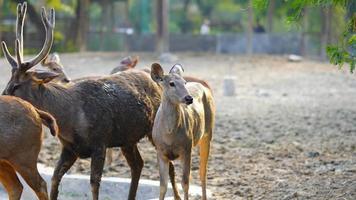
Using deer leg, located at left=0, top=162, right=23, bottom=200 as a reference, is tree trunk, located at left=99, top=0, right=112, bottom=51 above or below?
below

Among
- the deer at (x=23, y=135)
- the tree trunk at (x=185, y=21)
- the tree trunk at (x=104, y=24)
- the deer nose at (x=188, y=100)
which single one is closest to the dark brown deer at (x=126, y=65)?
the deer nose at (x=188, y=100)

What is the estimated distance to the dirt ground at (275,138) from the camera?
31.1ft

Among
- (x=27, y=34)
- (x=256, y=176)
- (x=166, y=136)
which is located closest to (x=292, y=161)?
(x=256, y=176)

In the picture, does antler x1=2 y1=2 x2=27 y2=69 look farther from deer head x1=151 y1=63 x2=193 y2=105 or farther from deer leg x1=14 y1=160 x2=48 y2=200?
deer head x1=151 y1=63 x2=193 y2=105

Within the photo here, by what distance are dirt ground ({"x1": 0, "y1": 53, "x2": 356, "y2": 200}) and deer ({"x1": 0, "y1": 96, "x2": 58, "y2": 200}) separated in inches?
92.8

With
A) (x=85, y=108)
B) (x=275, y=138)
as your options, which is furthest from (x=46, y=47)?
(x=275, y=138)

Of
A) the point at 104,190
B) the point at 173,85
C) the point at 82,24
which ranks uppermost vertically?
the point at 173,85

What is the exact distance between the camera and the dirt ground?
9480 millimetres

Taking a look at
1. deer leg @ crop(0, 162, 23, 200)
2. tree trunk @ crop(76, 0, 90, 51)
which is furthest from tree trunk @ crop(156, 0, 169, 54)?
deer leg @ crop(0, 162, 23, 200)

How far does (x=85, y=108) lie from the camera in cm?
841

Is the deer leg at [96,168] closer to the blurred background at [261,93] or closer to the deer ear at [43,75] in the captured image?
the deer ear at [43,75]

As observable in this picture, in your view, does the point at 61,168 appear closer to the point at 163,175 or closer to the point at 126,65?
the point at 163,175

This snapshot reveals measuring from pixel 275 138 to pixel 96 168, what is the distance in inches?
209

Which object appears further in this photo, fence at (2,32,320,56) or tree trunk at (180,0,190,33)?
tree trunk at (180,0,190,33)
